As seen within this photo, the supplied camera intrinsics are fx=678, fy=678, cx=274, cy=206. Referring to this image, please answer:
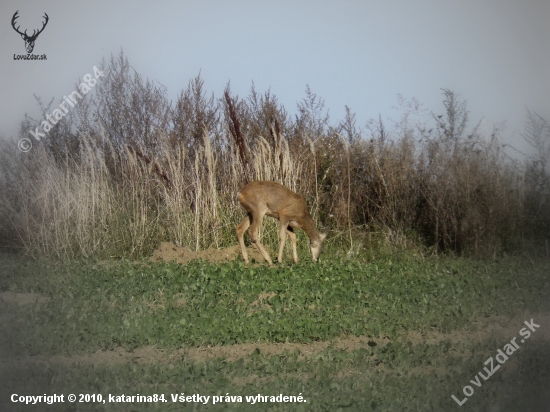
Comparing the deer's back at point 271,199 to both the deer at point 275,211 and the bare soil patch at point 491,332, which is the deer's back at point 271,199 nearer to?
the deer at point 275,211

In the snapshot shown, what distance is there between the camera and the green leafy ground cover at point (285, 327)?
5.63 meters

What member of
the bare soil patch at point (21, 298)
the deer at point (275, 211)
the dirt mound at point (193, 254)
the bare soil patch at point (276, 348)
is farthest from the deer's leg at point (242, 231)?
the bare soil patch at point (276, 348)

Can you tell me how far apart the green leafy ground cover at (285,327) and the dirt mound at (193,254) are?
3.86 feet

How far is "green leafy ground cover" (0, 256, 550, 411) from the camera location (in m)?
5.63

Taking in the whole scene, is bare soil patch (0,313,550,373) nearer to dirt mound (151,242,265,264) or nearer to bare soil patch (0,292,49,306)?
bare soil patch (0,292,49,306)

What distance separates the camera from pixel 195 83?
18.6 m

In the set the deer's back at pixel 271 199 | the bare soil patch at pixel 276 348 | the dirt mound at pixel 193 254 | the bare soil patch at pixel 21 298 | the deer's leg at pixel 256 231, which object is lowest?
the bare soil patch at pixel 276 348

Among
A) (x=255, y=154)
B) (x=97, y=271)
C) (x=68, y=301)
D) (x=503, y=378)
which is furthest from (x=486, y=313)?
(x=255, y=154)

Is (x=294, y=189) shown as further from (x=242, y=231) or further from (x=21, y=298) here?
(x=21, y=298)

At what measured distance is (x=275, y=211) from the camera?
42.4 feet

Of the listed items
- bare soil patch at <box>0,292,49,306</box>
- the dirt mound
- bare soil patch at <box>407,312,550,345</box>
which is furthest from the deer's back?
bare soil patch at <box>407,312,550,345</box>

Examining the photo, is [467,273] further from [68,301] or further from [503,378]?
[68,301]

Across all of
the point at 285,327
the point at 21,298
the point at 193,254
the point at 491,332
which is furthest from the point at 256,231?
the point at 491,332

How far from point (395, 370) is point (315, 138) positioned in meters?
10.5
